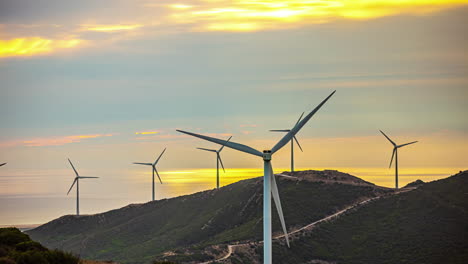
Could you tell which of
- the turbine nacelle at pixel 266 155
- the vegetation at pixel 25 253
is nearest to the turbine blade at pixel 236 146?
the turbine nacelle at pixel 266 155

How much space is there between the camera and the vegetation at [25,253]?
268 ft

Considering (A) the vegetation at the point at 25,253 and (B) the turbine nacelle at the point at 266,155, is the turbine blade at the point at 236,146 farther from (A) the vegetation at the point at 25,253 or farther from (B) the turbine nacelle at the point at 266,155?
(A) the vegetation at the point at 25,253

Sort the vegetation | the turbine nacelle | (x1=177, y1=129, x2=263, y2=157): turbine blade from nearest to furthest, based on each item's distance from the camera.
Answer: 1. the vegetation
2. the turbine nacelle
3. (x1=177, y1=129, x2=263, y2=157): turbine blade

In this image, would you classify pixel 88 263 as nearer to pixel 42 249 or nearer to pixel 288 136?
pixel 42 249

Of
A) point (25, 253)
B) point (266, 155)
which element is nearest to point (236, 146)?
point (266, 155)

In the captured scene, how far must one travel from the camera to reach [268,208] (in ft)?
308

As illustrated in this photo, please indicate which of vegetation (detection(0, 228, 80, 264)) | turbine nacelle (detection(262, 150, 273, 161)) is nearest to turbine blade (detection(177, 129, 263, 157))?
turbine nacelle (detection(262, 150, 273, 161))

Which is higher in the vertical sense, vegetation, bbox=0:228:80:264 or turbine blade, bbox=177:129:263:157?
turbine blade, bbox=177:129:263:157

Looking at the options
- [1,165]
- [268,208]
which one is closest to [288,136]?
[268,208]

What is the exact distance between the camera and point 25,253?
273ft

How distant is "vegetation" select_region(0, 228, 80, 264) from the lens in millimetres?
81750

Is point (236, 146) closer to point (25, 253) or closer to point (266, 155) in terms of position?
point (266, 155)

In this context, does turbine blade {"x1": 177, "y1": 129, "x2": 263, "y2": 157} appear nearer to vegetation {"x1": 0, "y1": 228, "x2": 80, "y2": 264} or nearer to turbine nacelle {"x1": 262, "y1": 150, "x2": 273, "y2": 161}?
turbine nacelle {"x1": 262, "y1": 150, "x2": 273, "y2": 161}

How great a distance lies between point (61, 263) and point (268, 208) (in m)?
25.6
